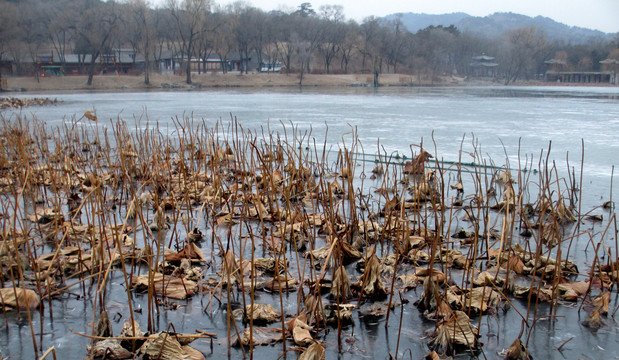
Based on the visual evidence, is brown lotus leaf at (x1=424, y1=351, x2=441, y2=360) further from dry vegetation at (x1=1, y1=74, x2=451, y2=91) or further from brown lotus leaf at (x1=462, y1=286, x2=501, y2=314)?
dry vegetation at (x1=1, y1=74, x2=451, y2=91)

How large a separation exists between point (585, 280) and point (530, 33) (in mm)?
114022

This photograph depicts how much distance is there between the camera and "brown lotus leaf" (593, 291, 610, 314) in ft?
9.14

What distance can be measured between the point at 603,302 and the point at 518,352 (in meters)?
0.75

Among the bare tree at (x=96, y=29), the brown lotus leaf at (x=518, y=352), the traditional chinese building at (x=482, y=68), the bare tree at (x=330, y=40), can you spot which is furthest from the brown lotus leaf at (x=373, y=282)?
the traditional chinese building at (x=482, y=68)

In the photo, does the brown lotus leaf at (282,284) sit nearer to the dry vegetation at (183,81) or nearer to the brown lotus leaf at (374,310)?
the brown lotus leaf at (374,310)

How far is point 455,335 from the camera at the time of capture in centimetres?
254

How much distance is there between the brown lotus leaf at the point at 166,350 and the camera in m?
2.38

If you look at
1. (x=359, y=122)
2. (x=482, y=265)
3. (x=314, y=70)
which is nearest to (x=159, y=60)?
(x=314, y=70)

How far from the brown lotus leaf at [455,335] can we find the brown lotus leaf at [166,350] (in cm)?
108

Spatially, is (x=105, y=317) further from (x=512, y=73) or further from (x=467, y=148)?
(x=512, y=73)

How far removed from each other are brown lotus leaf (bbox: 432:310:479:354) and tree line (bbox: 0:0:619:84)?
49.8 metres

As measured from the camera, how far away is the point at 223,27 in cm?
6338

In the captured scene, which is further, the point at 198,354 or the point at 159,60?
the point at 159,60

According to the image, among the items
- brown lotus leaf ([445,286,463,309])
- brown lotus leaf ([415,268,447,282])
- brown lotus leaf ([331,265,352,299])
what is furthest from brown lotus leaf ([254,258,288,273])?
brown lotus leaf ([445,286,463,309])
